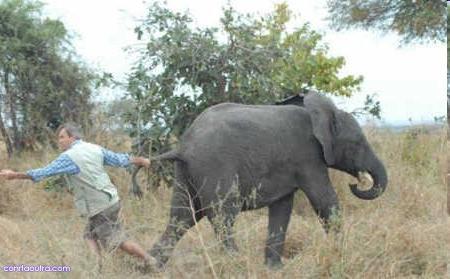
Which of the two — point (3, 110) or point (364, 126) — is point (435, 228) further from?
point (3, 110)

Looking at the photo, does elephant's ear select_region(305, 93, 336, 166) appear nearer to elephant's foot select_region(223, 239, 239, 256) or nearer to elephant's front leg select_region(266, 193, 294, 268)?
elephant's front leg select_region(266, 193, 294, 268)

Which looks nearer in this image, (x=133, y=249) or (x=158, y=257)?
(x=133, y=249)

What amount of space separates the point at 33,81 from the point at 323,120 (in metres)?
9.35

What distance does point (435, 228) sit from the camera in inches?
238

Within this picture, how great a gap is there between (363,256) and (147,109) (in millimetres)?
3753

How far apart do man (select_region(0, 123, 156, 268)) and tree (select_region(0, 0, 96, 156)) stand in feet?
26.3

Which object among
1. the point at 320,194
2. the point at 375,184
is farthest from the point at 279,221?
the point at 375,184

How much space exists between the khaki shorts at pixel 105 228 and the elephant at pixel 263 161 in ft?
1.32

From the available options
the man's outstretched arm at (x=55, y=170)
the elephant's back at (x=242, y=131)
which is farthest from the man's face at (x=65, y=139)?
the elephant's back at (x=242, y=131)

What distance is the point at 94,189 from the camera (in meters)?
5.70

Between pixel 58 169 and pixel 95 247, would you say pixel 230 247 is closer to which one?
pixel 95 247

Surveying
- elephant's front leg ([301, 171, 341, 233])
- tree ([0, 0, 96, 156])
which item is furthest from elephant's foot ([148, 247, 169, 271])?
tree ([0, 0, 96, 156])

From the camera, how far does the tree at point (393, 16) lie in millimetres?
14266

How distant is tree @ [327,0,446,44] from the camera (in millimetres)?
14266
